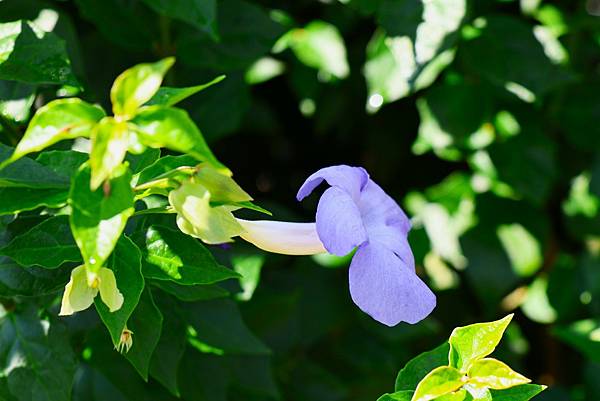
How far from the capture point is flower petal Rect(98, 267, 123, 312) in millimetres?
868

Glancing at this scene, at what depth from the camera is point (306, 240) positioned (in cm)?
100

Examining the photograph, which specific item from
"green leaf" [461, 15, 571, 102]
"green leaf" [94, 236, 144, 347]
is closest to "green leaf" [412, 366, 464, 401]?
"green leaf" [94, 236, 144, 347]

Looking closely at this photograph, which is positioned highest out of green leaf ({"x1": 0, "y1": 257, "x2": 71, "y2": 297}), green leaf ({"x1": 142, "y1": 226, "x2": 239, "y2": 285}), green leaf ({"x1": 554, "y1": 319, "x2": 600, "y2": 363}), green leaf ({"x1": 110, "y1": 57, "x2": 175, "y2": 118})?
green leaf ({"x1": 110, "y1": 57, "x2": 175, "y2": 118})

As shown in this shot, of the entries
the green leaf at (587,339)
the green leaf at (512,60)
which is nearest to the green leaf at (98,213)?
the green leaf at (587,339)

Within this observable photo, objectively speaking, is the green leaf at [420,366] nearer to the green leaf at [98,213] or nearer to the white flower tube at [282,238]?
the white flower tube at [282,238]

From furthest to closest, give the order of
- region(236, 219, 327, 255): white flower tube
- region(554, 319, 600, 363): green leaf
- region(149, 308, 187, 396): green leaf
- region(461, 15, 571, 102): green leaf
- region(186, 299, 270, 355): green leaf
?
1. region(461, 15, 571, 102): green leaf
2. region(554, 319, 600, 363): green leaf
3. region(186, 299, 270, 355): green leaf
4. region(149, 308, 187, 396): green leaf
5. region(236, 219, 327, 255): white flower tube

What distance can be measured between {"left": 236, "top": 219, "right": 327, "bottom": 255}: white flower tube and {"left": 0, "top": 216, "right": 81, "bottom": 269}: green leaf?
0.62 ft

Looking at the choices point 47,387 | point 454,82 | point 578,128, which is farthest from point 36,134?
point 578,128

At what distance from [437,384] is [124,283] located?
32cm

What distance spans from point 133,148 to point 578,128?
1.42 m

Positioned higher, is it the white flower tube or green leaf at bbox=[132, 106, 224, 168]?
A: green leaf at bbox=[132, 106, 224, 168]

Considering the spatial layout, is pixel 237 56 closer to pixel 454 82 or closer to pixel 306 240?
pixel 454 82

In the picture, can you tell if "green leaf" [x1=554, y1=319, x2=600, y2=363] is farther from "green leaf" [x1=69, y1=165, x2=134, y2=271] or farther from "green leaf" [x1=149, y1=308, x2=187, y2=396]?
"green leaf" [x1=69, y1=165, x2=134, y2=271]

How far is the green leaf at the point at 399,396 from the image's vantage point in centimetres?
94
